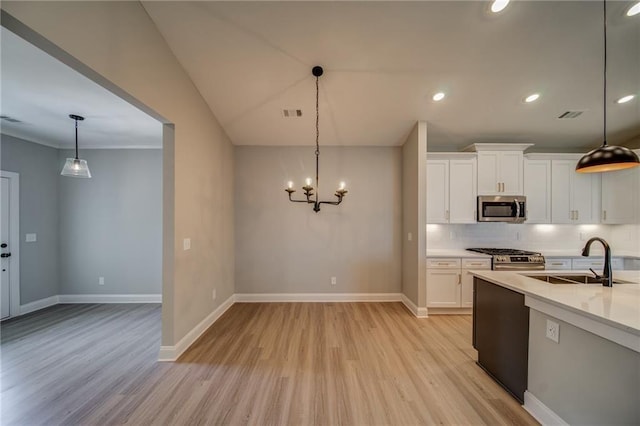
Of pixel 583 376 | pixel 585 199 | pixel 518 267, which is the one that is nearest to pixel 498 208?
pixel 518 267

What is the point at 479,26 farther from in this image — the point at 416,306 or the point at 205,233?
the point at 205,233

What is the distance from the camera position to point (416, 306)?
12.5 ft

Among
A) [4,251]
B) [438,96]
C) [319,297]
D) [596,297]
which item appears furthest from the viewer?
[319,297]

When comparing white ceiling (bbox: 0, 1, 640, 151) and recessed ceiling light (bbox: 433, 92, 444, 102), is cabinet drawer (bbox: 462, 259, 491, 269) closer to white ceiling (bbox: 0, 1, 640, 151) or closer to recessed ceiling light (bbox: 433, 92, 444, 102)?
white ceiling (bbox: 0, 1, 640, 151)

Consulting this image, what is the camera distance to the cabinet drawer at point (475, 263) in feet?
12.5

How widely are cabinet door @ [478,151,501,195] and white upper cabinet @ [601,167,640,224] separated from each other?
1.96 meters

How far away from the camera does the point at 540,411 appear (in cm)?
178

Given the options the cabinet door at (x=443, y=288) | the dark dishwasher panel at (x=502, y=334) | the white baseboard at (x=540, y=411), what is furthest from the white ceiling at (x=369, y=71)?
the white baseboard at (x=540, y=411)

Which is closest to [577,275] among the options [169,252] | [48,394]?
[169,252]

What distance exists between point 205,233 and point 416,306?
11.3 ft

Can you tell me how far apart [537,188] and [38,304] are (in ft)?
28.9

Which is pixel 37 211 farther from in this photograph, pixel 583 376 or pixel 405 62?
pixel 583 376

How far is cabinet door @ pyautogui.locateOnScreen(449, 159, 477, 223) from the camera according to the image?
408cm

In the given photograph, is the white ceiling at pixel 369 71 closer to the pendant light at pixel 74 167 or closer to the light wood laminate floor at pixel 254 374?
the pendant light at pixel 74 167
